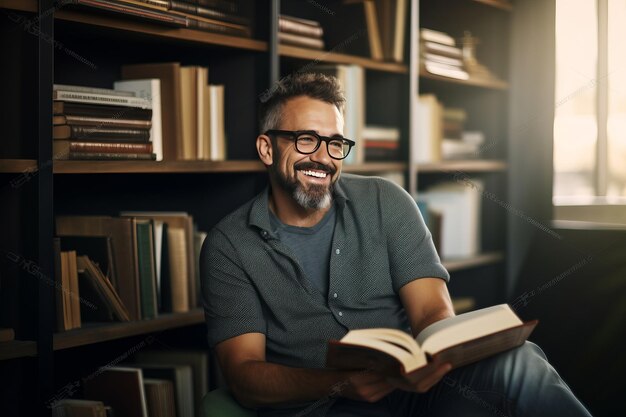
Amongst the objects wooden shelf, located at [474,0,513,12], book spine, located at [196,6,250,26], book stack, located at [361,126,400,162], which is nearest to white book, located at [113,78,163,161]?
book spine, located at [196,6,250,26]

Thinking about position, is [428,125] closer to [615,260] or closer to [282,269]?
[615,260]

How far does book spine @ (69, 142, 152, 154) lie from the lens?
1911mm

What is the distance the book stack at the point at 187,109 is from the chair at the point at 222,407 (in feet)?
2.65

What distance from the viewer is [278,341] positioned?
185 centimetres

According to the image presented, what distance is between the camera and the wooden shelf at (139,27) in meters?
1.75

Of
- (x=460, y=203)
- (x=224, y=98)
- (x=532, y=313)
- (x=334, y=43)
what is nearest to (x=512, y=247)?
(x=460, y=203)

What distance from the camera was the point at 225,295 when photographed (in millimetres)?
1799

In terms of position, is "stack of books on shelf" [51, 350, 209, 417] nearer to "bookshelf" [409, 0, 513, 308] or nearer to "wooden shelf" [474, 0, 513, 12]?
"bookshelf" [409, 0, 513, 308]

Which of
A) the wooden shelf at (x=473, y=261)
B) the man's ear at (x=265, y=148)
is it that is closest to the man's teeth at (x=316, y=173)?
the man's ear at (x=265, y=148)

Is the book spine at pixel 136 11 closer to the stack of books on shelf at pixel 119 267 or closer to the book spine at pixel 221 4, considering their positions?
the book spine at pixel 221 4

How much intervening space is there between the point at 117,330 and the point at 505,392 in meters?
1.02

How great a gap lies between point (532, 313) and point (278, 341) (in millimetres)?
1111

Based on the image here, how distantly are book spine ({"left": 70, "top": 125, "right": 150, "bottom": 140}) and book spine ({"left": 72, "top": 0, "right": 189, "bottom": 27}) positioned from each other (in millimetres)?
298

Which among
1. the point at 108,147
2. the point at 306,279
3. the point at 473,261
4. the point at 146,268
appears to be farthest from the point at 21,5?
the point at 473,261
